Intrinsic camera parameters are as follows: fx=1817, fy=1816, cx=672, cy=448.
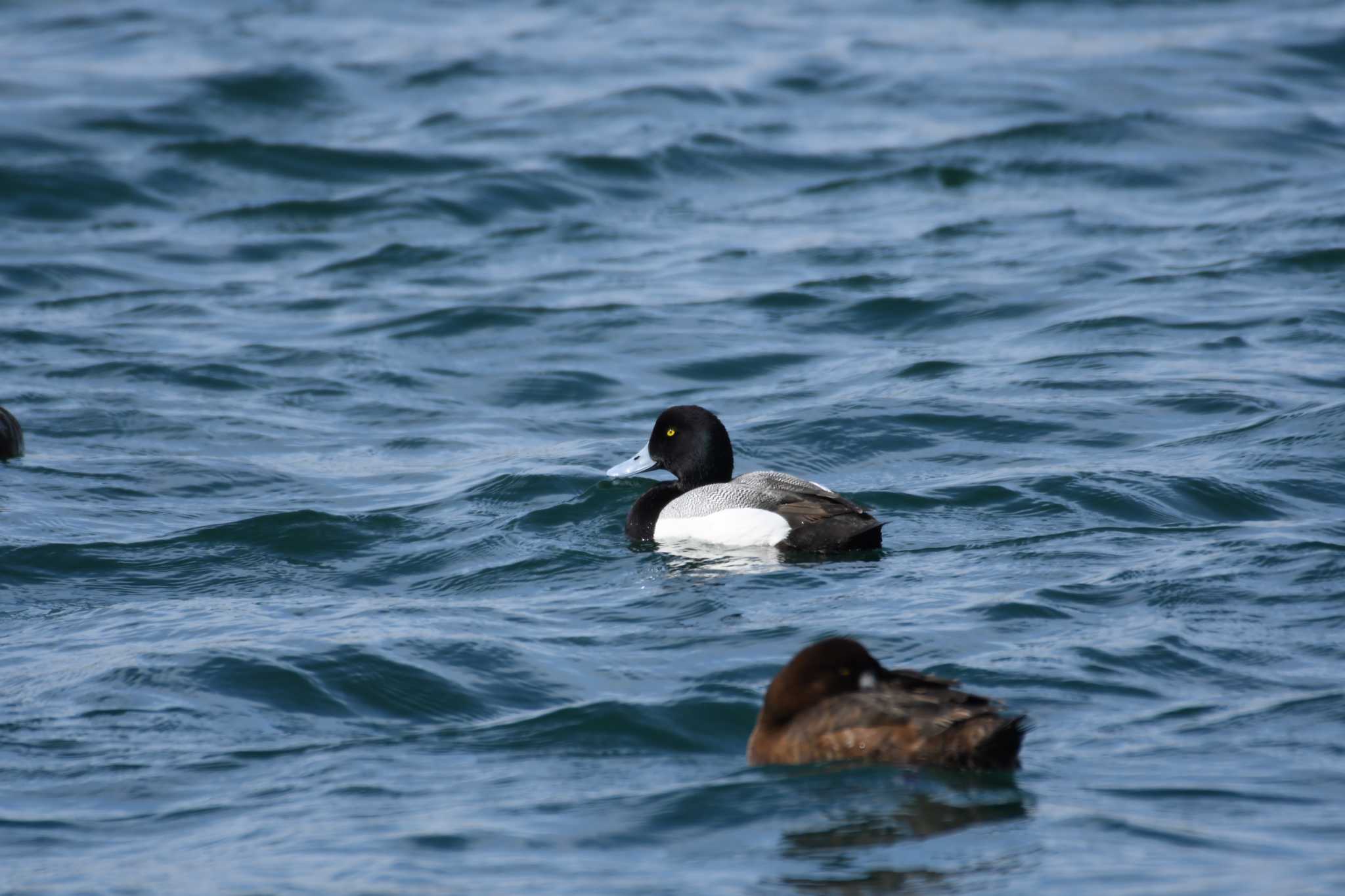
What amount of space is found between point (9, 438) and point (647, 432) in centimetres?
420

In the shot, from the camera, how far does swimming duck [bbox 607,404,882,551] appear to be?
9.27 metres

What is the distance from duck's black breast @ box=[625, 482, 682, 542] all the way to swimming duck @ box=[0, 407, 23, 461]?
4240 millimetres

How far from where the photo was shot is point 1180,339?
1412 centimetres

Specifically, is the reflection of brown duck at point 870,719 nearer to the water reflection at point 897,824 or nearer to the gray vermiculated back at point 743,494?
the water reflection at point 897,824

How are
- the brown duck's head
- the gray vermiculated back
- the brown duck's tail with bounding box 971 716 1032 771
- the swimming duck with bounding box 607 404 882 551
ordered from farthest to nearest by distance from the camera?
the gray vermiculated back < the swimming duck with bounding box 607 404 882 551 < the brown duck's head < the brown duck's tail with bounding box 971 716 1032 771

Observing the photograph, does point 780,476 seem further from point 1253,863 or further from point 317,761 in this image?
point 1253,863

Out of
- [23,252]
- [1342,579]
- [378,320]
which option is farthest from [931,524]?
[23,252]

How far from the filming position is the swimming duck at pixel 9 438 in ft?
38.8

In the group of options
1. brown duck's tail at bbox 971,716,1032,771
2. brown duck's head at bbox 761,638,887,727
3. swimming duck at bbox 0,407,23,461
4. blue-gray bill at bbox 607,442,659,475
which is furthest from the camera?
swimming duck at bbox 0,407,23,461

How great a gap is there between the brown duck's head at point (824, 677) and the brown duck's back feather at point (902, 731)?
33 mm

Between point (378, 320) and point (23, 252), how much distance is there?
4.39m

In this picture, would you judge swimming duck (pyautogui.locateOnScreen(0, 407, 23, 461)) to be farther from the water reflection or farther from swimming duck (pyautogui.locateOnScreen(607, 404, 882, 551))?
the water reflection

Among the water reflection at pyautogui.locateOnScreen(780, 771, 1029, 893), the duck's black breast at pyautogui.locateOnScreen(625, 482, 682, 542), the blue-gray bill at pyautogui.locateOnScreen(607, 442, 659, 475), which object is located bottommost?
the duck's black breast at pyautogui.locateOnScreen(625, 482, 682, 542)

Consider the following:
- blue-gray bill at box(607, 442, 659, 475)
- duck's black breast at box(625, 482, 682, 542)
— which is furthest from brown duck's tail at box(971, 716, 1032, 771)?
blue-gray bill at box(607, 442, 659, 475)
